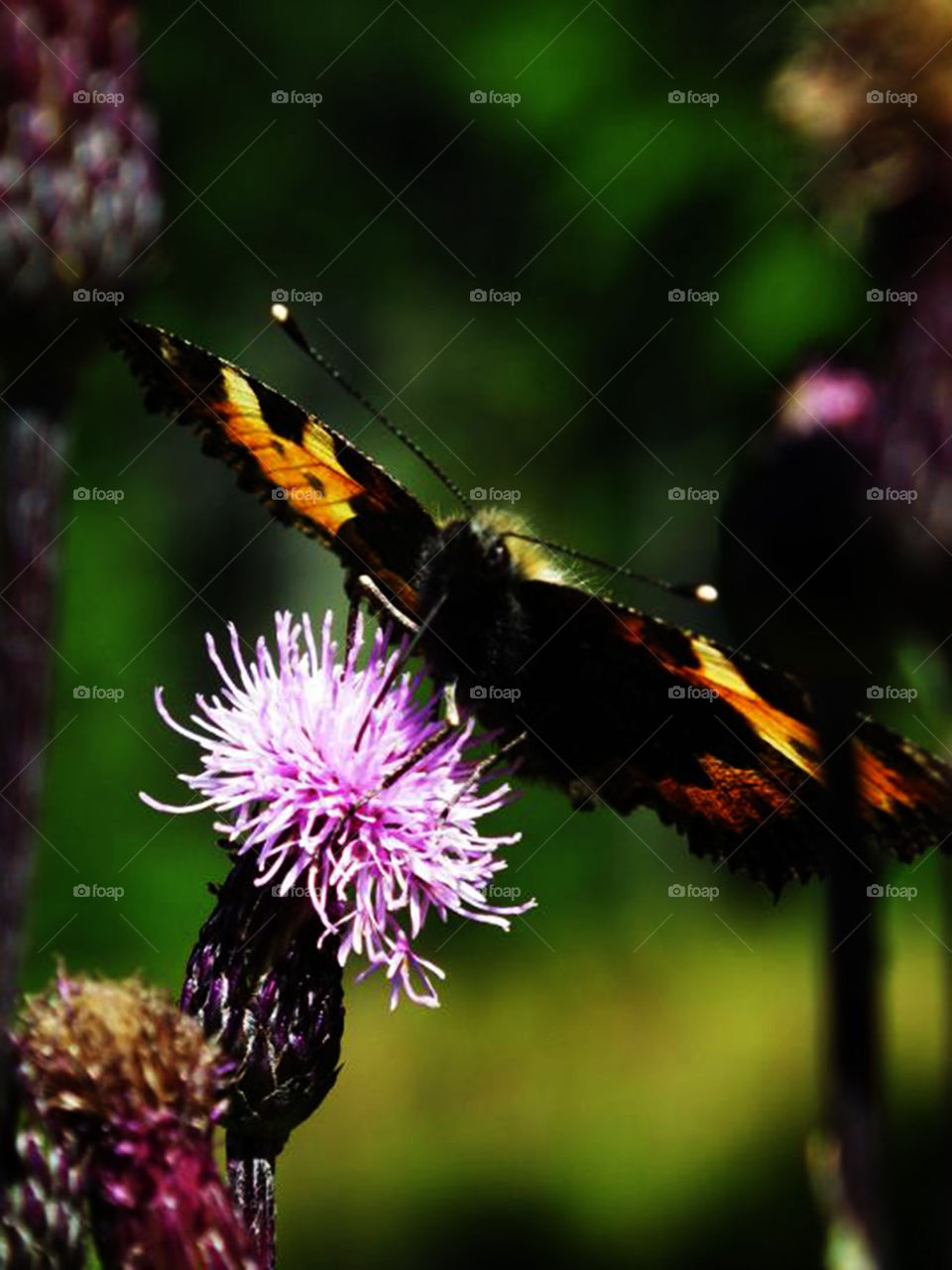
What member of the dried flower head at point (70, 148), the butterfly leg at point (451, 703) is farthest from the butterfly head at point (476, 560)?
the dried flower head at point (70, 148)

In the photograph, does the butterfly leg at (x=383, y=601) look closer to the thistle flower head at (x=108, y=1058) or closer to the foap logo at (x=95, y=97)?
the thistle flower head at (x=108, y=1058)

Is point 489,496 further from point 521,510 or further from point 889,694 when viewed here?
point 521,510

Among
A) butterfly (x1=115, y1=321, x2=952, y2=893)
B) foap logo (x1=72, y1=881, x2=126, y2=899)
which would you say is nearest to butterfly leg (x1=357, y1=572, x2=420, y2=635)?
butterfly (x1=115, y1=321, x2=952, y2=893)

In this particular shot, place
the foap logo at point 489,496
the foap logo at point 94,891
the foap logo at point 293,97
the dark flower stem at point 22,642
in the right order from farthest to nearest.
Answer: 1. the foap logo at point 293,97
2. the foap logo at point 489,496
3. the foap logo at point 94,891
4. the dark flower stem at point 22,642

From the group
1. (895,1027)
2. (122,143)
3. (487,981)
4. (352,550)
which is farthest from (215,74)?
(122,143)

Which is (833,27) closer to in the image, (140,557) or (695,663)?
(695,663)

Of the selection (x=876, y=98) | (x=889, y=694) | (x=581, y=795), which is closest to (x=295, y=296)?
(x=581, y=795)

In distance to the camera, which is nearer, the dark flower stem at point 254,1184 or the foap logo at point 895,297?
the foap logo at point 895,297
